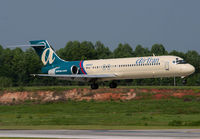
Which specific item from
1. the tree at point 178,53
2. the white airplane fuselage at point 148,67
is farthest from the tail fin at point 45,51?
the tree at point 178,53

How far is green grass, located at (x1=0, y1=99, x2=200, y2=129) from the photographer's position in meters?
39.8

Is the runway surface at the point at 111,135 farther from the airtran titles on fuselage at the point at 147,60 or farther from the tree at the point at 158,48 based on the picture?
the tree at the point at 158,48

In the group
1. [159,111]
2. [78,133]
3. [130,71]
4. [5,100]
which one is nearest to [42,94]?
[5,100]

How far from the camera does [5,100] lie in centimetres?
6631

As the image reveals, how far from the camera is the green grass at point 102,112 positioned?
39.8m

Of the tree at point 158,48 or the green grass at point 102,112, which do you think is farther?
the tree at point 158,48

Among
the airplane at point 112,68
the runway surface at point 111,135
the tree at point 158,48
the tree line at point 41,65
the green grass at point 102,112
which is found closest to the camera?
the runway surface at point 111,135

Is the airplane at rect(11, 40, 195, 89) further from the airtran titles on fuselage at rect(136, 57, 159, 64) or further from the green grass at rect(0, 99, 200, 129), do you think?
the green grass at rect(0, 99, 200, 129)

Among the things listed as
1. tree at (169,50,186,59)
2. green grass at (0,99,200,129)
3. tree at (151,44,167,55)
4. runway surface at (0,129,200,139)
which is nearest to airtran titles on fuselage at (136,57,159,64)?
green grass at (0,99,200,129)

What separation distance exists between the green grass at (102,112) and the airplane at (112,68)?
A: 3.36 meters

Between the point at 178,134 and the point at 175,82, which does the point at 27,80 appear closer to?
the point at 175,82

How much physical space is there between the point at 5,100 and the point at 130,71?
64.3 feet

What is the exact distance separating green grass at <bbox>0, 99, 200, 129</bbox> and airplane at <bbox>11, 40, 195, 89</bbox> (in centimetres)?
336

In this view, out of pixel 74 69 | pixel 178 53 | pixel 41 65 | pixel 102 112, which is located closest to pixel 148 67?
pixel 102 112
